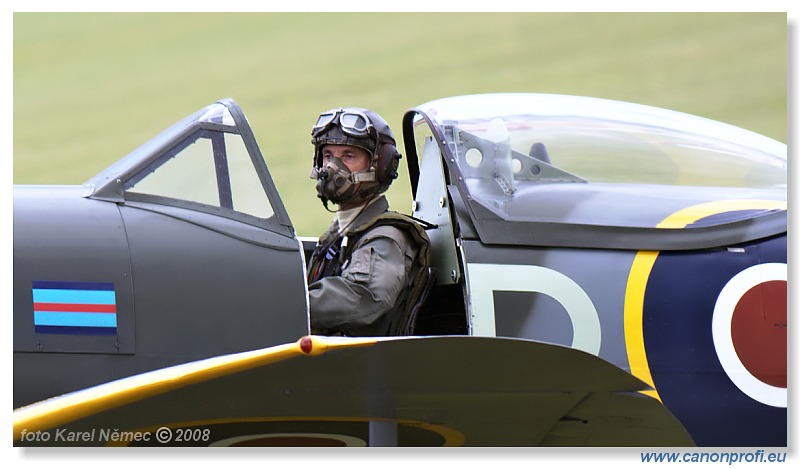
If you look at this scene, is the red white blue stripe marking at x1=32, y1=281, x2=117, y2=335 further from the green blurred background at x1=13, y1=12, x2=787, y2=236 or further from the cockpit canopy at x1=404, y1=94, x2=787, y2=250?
the green blurred background at x1=13, y1=12, x2=787, y2=236

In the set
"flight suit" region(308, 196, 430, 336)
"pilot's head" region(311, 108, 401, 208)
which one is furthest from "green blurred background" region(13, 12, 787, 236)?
"flight suit" region(308, 196, 430, 336)

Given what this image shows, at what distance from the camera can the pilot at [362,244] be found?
3662mm

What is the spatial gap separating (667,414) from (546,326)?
0.53 meters

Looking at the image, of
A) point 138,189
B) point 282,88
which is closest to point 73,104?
point 282,88

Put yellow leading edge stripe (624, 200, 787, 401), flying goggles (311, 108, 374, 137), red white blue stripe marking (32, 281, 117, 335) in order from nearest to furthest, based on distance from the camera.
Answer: red white blue stripe marking (32, 281, 117, 335)
yellow leading edge stripe (624, 200, 787, 401)
flying goggles (311, 108, 374, 137)

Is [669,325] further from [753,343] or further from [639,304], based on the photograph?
[753,343]

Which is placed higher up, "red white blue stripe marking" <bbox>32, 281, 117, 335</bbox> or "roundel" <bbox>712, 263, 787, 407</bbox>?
"red white blue stripe marking" <bbox>32, 281, 117, 335</bbox>

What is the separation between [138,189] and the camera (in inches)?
142

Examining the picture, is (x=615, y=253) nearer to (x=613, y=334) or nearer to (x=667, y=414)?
(x=613, y=334)

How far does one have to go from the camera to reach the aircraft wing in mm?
2820

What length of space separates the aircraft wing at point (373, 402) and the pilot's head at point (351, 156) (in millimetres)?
1051

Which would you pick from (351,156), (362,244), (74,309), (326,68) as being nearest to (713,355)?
(362,244)

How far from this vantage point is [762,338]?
11.8 ft

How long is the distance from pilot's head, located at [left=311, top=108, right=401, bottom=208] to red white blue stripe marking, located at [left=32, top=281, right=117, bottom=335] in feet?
3.82
